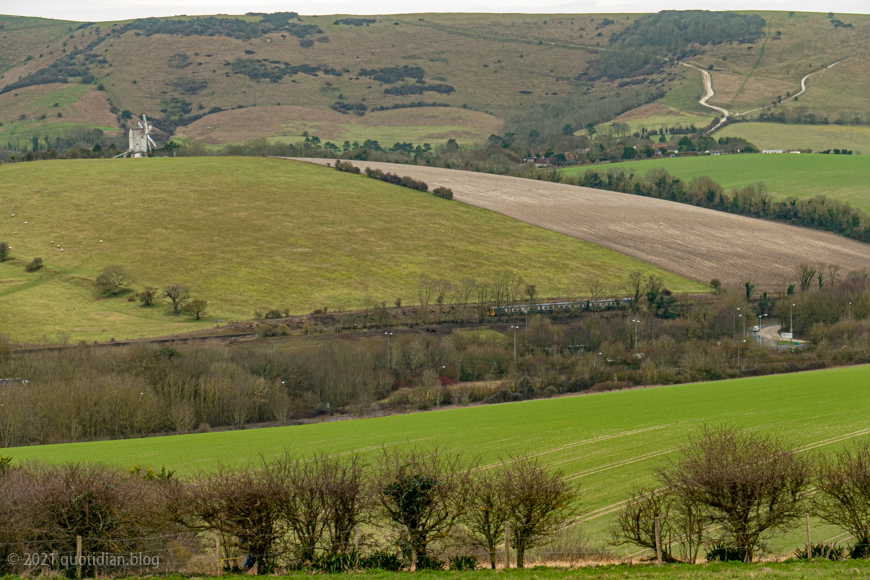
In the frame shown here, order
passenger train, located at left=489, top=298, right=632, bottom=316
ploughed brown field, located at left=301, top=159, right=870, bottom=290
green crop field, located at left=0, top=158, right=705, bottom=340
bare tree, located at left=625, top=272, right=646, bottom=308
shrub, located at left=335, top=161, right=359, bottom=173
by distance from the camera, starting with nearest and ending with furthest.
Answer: green crop field, located at left=0, top=158, right=705, bottom=340 < passenger train, located at left=489, top=298, right=632, bottom=316 < bare tree, located at left=625, top=272, right=646, bottom=308 < ploughed brown field, located at left=301, top=159, right=870, bottom=290 < shrub, located at left=335, top=161, right=359, bottom=173

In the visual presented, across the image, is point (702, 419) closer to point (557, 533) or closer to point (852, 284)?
point (557, 533)

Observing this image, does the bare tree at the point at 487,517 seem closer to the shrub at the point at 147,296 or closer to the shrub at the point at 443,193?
the shrub at the point at 147,296

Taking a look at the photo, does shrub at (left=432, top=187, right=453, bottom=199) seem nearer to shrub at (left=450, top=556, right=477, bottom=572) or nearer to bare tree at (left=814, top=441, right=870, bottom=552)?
bare tree at (left=814, top=441, right=870, bottom=552)

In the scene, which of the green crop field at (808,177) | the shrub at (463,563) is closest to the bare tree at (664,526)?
the shrub at (463,563)

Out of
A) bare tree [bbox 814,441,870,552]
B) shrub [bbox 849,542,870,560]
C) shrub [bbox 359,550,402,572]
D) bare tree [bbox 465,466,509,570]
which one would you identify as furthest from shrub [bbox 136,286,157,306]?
shrub [bbox 849,542,870,560]

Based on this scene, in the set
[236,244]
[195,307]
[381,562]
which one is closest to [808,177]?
[236,244]
